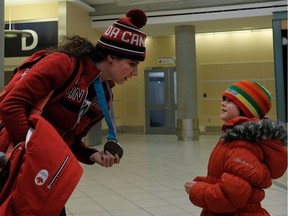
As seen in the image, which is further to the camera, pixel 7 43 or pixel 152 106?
pixel 152 106

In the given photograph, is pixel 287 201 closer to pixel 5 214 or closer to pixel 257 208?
pixel 257 208

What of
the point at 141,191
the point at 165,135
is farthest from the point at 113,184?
the point at 165,135

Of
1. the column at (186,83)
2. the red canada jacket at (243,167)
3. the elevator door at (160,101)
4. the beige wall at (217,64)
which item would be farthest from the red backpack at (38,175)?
the elevator door at (160,101)

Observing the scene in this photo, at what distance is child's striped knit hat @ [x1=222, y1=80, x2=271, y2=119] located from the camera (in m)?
1.72

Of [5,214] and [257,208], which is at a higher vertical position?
[5,214]

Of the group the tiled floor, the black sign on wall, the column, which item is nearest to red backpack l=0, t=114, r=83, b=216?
the tiled floor

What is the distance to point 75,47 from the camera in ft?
4.88

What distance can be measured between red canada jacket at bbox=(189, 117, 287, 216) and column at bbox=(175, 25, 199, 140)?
9.55 meters

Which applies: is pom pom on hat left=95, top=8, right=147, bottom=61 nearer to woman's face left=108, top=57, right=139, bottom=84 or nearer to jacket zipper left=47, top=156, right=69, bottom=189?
woman's face left=108, top=57, right=139, bottom=84

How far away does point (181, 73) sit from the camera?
11.2 meters

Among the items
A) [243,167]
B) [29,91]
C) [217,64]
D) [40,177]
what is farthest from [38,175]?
[217,64]

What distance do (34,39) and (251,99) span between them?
8712 millimetres

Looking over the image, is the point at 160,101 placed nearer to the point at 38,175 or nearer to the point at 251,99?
the point at 251,99

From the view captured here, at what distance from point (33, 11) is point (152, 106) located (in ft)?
21.2
